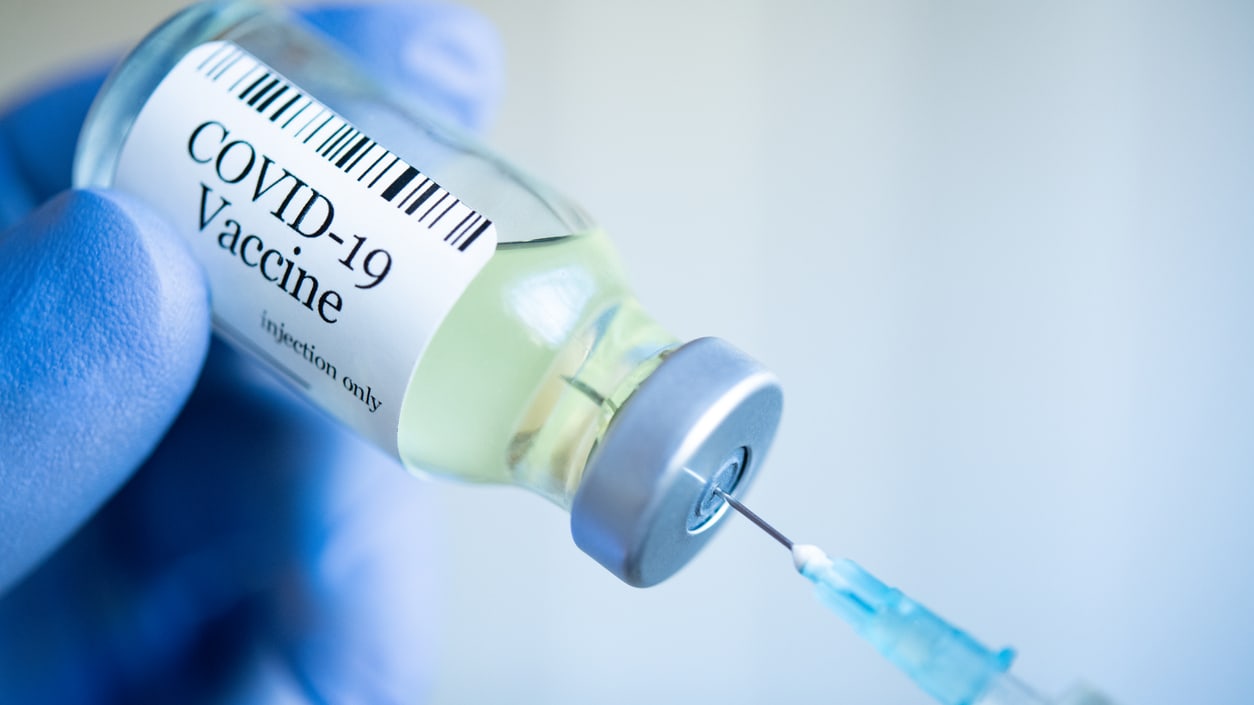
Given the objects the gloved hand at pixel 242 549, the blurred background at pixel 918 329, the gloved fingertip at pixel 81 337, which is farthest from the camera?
Result: the blurred background at pixel 918 329

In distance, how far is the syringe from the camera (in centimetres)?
54

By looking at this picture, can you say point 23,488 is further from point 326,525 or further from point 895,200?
point 895,200

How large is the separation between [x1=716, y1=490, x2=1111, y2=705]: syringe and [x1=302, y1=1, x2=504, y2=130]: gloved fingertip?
1.90ft

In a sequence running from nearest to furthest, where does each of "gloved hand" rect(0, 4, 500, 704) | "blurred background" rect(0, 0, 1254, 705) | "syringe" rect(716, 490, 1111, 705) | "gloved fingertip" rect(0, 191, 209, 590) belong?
1. "syringe" rect(716, 490, 1111, 705)
2. "gloved fingertip" rect(0, 191, 209, 590)
3. "gloved hand" rect(0, 4, 500, 704)
4. "blurred background" rect(0, 0, 1254, 705)

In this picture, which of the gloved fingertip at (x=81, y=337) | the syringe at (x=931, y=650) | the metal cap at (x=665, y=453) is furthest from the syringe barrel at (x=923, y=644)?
the gloved fingertip at (x=81, y=337)

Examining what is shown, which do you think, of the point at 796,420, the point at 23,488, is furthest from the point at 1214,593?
the point at 23,488

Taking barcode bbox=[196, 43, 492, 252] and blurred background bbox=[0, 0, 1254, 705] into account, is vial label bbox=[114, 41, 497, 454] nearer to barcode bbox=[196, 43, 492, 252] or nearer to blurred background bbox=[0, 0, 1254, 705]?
barcode bbox=[196, 43, 492, 252]

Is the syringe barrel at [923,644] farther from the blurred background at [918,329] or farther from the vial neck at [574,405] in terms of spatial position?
the blurred background at [918,329]

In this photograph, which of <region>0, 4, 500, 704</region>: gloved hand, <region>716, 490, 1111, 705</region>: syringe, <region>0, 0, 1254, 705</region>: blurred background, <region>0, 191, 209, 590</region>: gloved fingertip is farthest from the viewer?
<region>0, 0, 1254, 705</region>: blurred background

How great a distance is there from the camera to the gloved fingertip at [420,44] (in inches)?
35.7

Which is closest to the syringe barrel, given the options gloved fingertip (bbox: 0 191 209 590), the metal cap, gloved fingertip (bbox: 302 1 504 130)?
the metal cap

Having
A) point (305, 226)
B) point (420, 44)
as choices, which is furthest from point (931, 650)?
point (420, 44)

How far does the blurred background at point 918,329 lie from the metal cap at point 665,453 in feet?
1.63

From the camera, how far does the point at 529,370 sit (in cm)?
63
